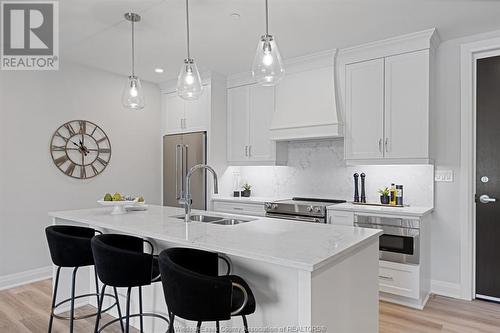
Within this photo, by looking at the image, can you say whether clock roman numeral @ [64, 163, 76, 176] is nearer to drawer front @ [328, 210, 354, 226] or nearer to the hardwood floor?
the hardwood floor

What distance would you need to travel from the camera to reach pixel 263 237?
1.89 metres

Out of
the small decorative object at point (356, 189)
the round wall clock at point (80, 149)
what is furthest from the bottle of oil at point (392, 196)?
the round wall clock at point (80, 149)

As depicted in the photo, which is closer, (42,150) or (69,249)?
(69,249)

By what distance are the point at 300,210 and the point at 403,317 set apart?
1.43 metres

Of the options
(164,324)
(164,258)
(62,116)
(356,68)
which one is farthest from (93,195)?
(356,68)

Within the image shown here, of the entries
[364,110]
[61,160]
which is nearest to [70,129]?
[61,160]

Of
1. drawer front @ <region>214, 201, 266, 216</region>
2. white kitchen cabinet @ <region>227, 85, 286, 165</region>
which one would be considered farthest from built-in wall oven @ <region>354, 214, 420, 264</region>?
white kitchen cabinet @ <region>227, 85, 286, 165</region>

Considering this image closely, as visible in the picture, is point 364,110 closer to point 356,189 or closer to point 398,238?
point 356,189

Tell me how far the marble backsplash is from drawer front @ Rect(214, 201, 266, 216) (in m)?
0.34

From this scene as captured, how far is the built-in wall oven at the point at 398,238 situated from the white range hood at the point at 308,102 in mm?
1059

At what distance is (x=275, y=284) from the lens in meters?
1.86

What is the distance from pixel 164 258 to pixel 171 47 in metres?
2.81

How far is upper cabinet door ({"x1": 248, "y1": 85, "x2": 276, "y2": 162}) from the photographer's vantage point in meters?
4.41

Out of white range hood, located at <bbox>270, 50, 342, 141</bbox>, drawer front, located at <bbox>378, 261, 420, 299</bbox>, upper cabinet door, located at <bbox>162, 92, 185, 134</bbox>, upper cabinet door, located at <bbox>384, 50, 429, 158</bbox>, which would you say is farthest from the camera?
upper cabinet door, located at <bbox>162, 92, 185, 134</bbox>
